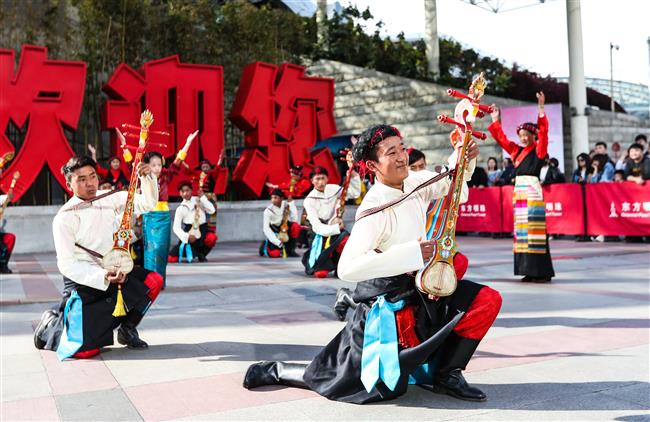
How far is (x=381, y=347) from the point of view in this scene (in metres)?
3.30

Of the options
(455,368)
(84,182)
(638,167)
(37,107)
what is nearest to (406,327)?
(455,368)

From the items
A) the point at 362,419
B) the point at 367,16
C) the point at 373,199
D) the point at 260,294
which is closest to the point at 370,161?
the point at 373,199

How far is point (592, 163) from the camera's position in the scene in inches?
531

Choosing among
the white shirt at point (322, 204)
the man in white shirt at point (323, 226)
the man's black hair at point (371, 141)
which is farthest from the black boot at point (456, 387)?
the white shirt at point (322, 204)

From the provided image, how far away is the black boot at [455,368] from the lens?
11.0 feet

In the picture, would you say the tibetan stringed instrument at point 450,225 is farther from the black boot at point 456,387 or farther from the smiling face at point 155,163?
the smiling face at point 155,163

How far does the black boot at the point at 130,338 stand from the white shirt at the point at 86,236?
1.68 feet

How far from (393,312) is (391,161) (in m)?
0.76

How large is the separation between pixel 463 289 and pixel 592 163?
1119cm

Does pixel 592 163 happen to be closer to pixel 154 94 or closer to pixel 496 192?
pixel 496 192

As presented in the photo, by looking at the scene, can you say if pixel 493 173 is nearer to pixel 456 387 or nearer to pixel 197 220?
A: pixel 197 220

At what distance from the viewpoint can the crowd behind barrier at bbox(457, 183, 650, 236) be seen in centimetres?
1217

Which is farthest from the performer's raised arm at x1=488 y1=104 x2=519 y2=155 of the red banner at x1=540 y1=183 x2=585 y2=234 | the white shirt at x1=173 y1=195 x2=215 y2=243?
the red banner at x1=540 y1=183 x2=585 y2=234

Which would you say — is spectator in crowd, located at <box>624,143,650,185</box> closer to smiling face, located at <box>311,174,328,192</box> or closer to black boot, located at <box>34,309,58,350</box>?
smiling face, located at <box>311,174,328,192</box>
